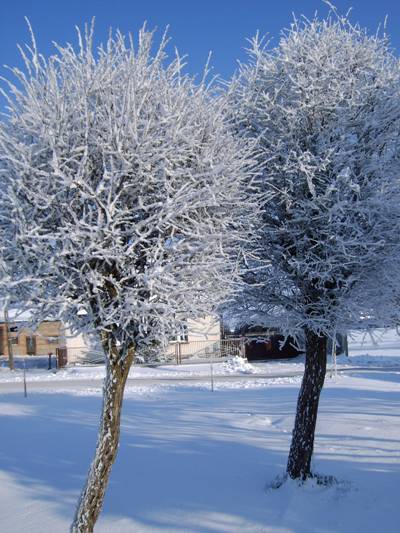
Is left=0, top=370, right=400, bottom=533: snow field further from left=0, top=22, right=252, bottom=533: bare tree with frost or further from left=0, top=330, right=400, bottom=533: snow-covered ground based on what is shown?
left=0, top=22, right=252, bottom=533: bare tree with frost

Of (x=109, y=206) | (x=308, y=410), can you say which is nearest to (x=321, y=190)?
(x=308, y=410)

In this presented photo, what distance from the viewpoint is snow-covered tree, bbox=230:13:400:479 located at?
7.08 m

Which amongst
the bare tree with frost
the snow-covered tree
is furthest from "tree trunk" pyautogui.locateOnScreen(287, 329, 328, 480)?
the bare tree with frost

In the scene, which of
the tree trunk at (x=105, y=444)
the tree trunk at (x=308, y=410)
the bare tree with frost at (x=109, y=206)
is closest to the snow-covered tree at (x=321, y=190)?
the tree trunk at (x=308, y=410)

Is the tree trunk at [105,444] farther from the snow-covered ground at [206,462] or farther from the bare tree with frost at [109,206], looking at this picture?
the snow-covered ground at [206,462]

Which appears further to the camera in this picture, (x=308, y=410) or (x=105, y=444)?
(x=308, y=410)

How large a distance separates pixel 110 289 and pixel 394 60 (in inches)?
233

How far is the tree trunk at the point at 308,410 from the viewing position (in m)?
7.76

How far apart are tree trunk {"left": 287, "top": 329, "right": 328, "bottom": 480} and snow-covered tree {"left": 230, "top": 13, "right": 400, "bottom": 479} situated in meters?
0.01

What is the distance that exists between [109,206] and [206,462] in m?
6.17

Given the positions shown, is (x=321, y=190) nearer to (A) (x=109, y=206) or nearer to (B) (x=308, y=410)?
(B) (x=308, y=410)

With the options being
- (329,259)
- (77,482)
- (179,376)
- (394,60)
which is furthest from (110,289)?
(179,376)

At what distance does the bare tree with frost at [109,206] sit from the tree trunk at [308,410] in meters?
2.97

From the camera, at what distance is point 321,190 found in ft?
24.1
